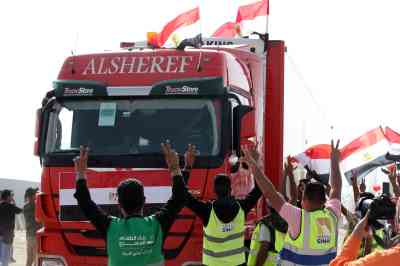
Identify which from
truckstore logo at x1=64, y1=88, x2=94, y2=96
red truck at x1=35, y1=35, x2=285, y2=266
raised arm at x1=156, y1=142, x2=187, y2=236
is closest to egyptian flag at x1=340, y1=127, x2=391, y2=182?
red truck at x1=35, y1=35, x2=285, y2=266

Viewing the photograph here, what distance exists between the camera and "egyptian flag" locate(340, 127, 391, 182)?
10.4 meters

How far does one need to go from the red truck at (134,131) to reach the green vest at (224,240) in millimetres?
1173

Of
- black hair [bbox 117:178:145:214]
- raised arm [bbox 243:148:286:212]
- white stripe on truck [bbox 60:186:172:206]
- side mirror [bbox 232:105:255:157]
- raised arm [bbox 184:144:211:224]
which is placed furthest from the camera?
side mirror [bbox 232:105:255:157]

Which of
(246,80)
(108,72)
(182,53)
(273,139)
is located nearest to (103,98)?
(108,72)

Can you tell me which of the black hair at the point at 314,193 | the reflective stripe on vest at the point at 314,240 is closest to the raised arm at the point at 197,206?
the reflective stripe on vest at the point at 314,240

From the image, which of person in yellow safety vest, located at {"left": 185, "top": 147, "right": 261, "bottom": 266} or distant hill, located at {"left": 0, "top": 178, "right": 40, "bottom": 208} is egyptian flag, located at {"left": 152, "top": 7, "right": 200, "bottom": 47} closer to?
person in yellow safety vest, located at {"left": 185, "top": 147, "right": 261, "bottom": 266}

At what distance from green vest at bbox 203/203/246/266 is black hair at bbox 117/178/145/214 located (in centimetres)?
178

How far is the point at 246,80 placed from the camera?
29.6ft

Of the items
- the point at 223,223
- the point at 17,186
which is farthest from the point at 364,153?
the point at 17,186

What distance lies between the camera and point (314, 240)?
18.1 feet

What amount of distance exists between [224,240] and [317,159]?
473cm

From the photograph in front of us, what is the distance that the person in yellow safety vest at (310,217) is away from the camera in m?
5.38

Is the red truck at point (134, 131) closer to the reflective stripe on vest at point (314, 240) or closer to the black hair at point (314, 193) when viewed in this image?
the reflective stripe on vest at point (314, 240)

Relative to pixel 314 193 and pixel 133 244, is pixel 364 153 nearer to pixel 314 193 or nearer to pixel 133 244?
pixel 314 193
